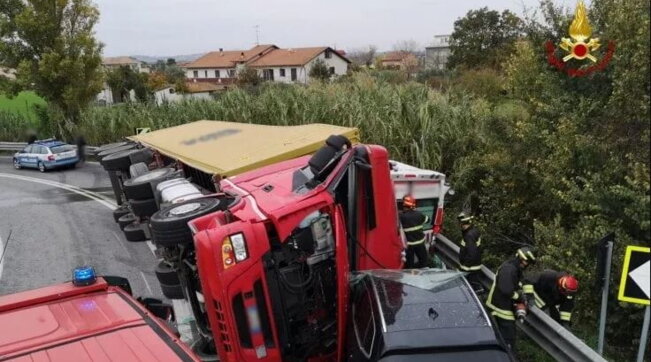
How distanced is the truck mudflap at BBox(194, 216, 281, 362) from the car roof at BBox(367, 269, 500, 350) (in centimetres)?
100

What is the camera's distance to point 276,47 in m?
74.0

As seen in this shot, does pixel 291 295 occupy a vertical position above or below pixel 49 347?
below

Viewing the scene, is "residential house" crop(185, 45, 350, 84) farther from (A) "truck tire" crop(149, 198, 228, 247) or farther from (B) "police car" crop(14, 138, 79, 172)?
(A) "truck tire" crop(149, 198, 228, 247)

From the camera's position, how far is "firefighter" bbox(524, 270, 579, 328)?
5355mm

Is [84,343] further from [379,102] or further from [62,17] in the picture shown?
[62,17]

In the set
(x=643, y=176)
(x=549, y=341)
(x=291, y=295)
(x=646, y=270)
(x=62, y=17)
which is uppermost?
(x=62, y=17)

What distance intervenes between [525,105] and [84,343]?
7.64 metres

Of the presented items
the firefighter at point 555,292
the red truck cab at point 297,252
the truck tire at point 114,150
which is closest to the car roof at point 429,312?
the red truck cab at point 297,252

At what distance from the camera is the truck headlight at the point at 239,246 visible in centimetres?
433

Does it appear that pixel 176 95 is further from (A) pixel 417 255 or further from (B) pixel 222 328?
(B) pixel 222 328

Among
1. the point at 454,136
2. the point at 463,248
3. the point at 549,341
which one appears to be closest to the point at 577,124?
the point at 463,248

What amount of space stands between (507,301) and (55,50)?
2175 cm

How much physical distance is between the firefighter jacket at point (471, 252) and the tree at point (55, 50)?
19.8m

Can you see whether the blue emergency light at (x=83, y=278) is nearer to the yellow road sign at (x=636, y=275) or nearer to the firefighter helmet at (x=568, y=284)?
the yellow road sign at (x=636, y=275)
